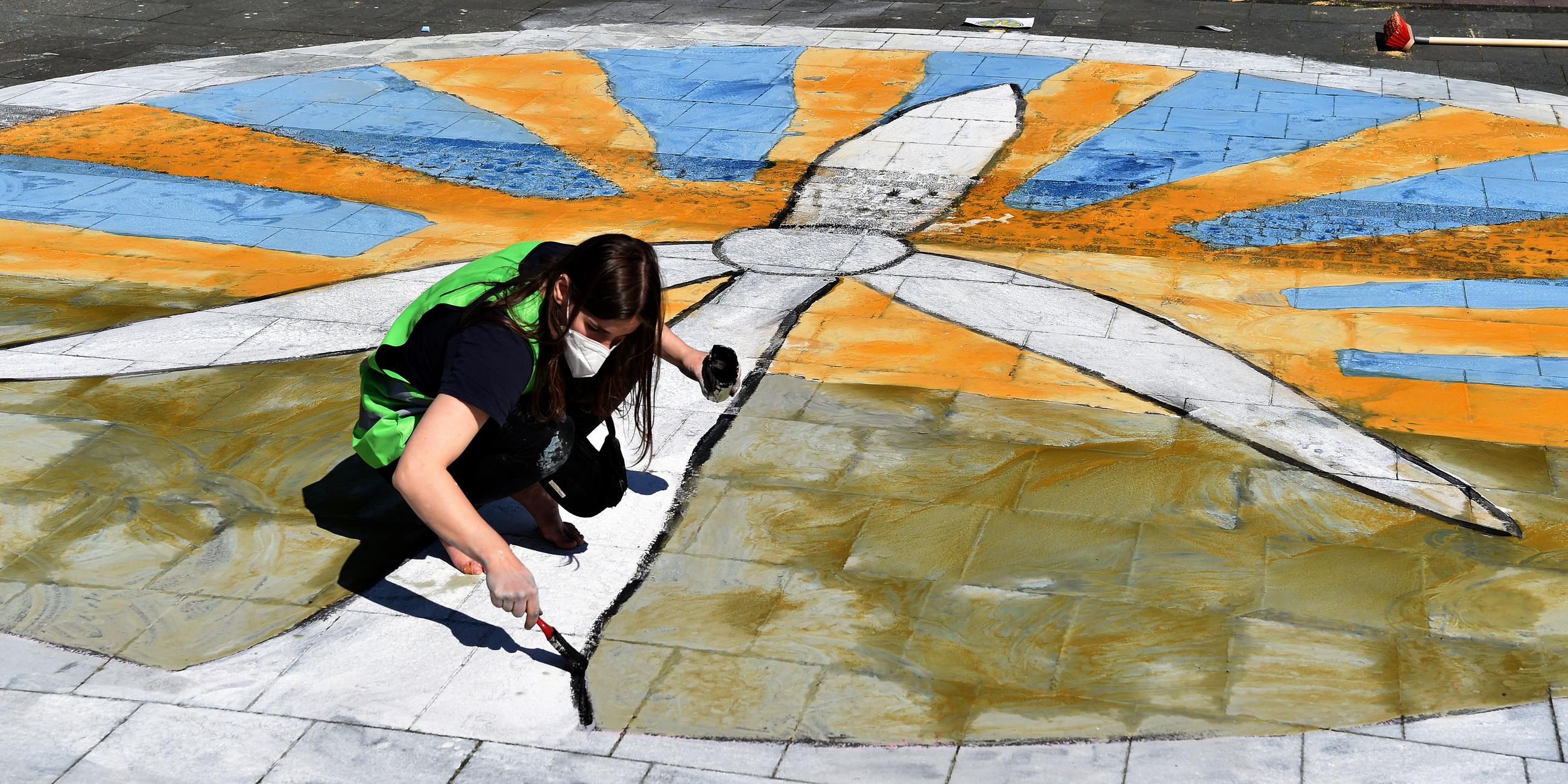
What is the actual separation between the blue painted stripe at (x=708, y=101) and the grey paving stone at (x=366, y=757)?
6173mm

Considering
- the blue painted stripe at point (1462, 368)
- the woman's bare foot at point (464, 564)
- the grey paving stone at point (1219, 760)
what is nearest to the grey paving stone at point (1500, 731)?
the grey paving stone at point (1219, 760)

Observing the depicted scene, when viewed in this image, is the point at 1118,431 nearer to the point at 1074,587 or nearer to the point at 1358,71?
the point at 1074,587

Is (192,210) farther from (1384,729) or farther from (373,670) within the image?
(1384,729)

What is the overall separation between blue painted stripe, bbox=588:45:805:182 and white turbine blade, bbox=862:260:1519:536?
2.60m

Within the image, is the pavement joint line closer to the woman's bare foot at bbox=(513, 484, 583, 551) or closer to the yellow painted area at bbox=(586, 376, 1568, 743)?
the yellow painted area at bbox=(586, 376, 1568, 743)

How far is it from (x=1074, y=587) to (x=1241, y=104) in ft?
24.0

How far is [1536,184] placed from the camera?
9000 millimetres

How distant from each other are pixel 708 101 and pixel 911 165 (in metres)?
2.37

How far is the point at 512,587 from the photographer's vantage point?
3.67m

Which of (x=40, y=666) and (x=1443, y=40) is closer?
(x=40, y=666)

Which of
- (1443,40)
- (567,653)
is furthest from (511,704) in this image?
(1443,40)

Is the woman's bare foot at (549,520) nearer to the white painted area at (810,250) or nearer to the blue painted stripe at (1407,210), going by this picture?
the white painted area at (810,250)

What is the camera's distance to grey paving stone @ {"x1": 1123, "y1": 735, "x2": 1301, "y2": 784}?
376 centimetres

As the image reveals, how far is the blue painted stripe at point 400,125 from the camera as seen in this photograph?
31.8 feet
